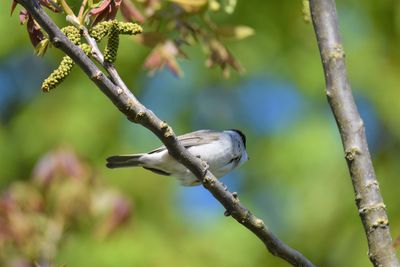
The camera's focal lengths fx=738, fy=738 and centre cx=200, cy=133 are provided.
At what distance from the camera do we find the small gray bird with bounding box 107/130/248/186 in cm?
305

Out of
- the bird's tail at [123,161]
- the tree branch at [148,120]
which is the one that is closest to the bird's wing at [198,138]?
the bird's tail at [123,161]

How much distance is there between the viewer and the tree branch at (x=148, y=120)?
47.9 inches

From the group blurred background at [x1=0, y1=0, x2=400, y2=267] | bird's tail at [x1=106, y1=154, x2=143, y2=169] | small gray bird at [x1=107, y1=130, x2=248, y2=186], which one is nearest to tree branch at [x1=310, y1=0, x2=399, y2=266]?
small gray bird at [x1=107, y1=130, x2=248, y2=186]

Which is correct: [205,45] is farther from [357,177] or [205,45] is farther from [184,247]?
[184,247]

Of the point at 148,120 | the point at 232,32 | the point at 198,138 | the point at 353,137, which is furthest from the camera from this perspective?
the point at 198,138

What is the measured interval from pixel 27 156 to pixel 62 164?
1753 mm

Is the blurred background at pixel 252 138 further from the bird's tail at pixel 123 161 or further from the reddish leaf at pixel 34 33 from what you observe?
the reddish leaf at pixel 34 33

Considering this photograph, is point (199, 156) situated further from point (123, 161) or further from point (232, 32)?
point (232, 32)

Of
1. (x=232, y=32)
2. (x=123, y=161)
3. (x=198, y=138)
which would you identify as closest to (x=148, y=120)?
(x=232, y=32)

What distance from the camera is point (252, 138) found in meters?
5.12

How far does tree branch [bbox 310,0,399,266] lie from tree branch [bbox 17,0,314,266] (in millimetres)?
198

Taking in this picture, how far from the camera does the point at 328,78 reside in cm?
147

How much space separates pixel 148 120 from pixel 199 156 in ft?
5.57

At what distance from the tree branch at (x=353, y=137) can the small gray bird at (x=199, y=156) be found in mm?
1515
